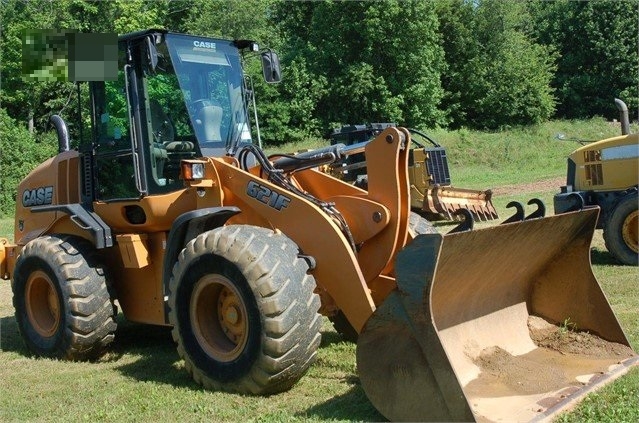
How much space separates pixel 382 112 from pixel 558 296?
3504 cm

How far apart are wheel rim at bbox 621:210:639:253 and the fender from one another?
6.72 metres

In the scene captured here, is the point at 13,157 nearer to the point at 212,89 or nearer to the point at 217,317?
the point at 212,89

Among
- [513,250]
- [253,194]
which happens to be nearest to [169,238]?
[253,194]

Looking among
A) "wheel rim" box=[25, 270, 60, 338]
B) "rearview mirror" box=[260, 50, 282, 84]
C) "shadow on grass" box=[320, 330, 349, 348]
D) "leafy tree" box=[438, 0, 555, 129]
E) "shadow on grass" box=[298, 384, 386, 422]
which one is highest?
"leafy tree" box=[438, 0, 555, 129]

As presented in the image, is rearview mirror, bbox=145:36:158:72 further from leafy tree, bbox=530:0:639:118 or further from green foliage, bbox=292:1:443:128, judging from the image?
leafy tree, bbox=530:0:639:118

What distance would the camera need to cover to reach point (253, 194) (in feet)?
19.4

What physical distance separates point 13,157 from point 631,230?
24.2 metres

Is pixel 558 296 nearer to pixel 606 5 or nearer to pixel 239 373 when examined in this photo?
pixel 239 373

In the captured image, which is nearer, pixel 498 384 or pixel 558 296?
pixel 498 384

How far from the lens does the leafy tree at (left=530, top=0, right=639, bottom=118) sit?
43.0 metres

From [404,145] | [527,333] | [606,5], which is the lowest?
[527,333]

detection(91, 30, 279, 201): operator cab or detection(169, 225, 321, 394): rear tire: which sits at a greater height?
detection(91, 30, 279, 201): operator cab

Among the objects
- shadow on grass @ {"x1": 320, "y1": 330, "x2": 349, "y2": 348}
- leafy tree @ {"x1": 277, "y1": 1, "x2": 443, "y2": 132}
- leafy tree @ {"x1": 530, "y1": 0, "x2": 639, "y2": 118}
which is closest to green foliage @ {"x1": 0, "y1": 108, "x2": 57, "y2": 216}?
leafy tree @ {"x1": 277, "y1": 1, "x2": 443, "y2": 132}

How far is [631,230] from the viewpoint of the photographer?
10.8 meters
